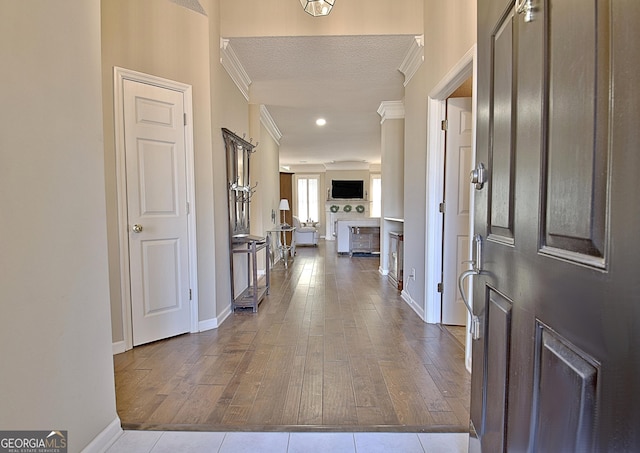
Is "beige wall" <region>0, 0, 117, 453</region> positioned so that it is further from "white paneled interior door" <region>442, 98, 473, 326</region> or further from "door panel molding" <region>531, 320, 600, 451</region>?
"white paneled interior door" <region>442, 98, 473, 326</region>

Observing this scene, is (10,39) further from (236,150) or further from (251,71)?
(251,71)

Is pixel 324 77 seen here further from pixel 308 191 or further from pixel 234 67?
pixel 308 191

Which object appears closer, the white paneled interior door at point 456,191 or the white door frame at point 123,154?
the white door frame at point 123,154

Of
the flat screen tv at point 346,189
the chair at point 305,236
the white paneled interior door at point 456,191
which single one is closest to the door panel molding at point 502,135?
the white paneled interior door at point 456,191

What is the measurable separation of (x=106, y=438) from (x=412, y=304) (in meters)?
2.85

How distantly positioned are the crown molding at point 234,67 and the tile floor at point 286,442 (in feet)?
10.1

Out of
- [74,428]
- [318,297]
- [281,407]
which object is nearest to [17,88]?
[74,428]

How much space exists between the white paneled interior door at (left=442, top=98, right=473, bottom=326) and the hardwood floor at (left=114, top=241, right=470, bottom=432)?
575mm

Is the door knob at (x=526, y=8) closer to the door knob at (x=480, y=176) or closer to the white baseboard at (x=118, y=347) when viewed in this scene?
the door knob at (x=480, y=176)

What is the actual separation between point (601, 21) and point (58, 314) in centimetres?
172

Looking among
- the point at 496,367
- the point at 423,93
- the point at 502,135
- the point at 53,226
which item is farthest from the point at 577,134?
the point at 423,93

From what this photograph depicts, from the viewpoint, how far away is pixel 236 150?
3551 mm

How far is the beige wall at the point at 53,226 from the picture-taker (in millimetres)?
1022

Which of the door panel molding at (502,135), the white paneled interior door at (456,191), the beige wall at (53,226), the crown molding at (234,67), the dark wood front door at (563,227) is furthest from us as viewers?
the crown molding at (234,67)
